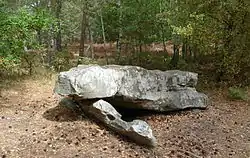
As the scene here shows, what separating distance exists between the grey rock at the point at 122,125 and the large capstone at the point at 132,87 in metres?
0.37

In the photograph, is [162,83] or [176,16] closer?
[162,83]

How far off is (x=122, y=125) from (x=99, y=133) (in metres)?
0.65

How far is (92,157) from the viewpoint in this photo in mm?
8891

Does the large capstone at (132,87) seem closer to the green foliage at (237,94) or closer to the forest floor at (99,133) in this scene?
the forest floor at (99,133)

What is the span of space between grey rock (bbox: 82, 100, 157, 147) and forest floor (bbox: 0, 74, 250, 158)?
20 centimetres

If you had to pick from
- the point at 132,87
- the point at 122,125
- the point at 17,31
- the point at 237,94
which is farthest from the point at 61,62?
the point at 122,125

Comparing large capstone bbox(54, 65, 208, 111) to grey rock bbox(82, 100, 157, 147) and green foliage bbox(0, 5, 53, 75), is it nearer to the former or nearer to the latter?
grey rock bbox(82, 100, 157, 147)

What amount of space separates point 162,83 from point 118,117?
101 inches

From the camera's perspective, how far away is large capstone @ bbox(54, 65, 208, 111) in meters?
10.3

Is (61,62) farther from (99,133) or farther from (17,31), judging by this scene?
(99,133)

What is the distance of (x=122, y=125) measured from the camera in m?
9.84

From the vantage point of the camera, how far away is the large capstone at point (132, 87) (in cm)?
1027

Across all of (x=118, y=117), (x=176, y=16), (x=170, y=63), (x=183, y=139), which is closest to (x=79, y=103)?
(x=118, y=117)

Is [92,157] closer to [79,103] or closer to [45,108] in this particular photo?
[79,103]
